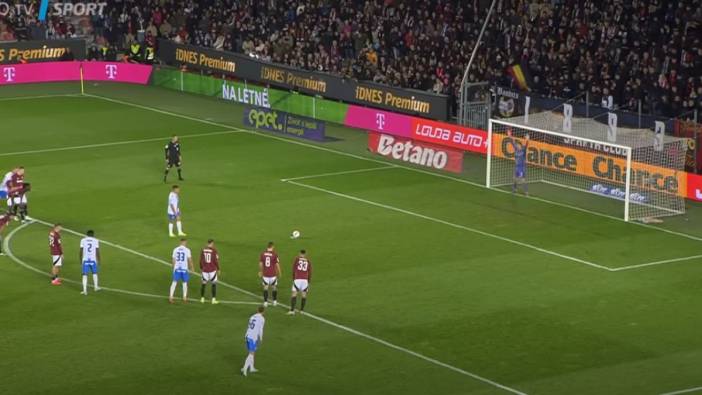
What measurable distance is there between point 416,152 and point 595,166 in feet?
25.8

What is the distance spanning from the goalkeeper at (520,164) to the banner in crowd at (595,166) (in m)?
0.94

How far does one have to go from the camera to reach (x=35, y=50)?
74.2 meters

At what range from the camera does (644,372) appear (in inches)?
1212

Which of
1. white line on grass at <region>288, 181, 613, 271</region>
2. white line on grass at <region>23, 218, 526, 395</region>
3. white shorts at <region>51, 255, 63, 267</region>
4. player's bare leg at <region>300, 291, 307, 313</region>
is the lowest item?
white line on grass at <region>23, 218, 526, 395</region>

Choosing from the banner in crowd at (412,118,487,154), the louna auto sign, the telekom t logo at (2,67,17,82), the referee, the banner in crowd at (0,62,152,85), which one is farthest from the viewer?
the louna auto sign

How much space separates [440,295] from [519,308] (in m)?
2.24

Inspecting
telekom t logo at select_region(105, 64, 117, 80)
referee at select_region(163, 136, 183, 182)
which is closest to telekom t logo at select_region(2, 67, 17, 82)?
telekom t logo at select_region(105, 64, 117, 80)

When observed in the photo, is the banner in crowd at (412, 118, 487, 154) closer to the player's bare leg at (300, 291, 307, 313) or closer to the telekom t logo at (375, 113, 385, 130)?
the telekom t logo at (375, 113, 385, 130)

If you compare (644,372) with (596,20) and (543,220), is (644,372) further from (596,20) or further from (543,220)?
(596,20)

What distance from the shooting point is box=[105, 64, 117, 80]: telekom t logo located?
243 ft

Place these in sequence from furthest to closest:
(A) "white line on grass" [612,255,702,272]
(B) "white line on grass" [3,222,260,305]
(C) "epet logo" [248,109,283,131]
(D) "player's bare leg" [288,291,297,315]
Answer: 1. (C) "epet logo" [248,109,283,131]
2. (A) "white line on grass" [612,255,702,272]
3. (B) "white line on grass" [3,222,260,305]
4. (D) "player's bare leg" [288,291,297,315]

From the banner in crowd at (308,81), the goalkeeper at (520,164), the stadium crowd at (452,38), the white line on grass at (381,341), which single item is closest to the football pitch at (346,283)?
the white line on grass at (381,341)

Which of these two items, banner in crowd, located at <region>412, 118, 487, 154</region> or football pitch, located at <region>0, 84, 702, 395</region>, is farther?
banner in crowd, located at <region>412, 118, 487, 154</region>

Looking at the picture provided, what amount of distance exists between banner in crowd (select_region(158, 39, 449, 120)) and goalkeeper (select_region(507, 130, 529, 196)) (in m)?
10.4
